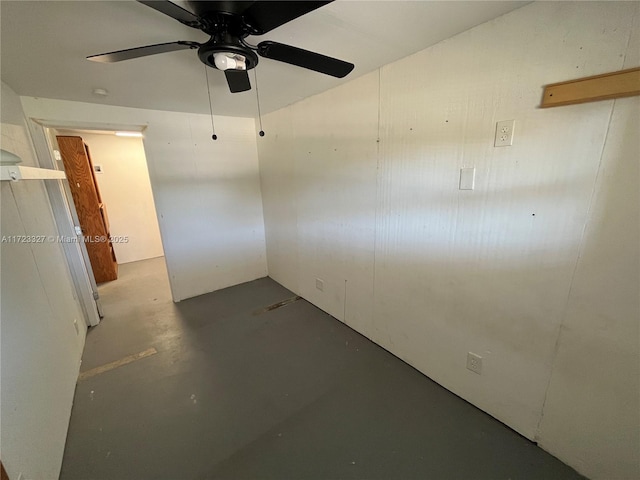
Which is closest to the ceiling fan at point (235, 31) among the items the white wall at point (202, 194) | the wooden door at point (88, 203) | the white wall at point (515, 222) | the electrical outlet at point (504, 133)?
the white wall at point (515, 222)

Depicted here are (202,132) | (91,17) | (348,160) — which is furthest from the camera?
(202,132)

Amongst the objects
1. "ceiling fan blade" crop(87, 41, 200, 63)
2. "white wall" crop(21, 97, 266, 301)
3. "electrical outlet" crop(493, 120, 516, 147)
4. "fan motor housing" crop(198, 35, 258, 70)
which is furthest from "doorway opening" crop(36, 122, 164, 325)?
"electrical outlet" crop(493, 120, 516, 147)

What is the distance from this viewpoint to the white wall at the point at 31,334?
1.07 metres

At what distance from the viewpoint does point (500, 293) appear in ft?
4.69

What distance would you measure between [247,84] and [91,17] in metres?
0.72

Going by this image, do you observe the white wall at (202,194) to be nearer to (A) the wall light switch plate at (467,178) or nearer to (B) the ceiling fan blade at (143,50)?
(B) the ceiling fan blade at (143,50)

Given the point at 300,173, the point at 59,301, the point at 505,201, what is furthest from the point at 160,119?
the point at 505,201

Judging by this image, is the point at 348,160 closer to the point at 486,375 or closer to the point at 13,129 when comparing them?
the point at 486,375

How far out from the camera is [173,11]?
2.91 feet

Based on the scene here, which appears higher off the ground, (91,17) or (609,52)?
(91,17)

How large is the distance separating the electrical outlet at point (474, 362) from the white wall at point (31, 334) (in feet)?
7.39

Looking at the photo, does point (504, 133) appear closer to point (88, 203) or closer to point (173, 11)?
point (173, 11)

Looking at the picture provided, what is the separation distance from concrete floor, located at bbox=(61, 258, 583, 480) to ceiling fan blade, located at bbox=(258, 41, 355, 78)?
2060 mm

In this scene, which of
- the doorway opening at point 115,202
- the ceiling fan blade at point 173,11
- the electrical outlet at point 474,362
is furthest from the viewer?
the doorway opening at point 115,202
